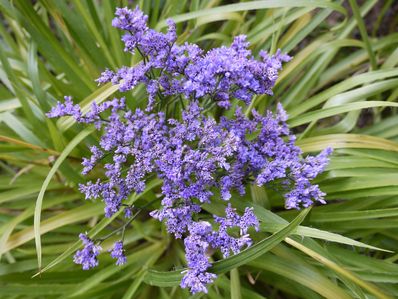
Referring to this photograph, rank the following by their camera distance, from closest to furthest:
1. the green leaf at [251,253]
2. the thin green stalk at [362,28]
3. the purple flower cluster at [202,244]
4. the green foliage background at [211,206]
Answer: the purple flower cluster at [202,244], the green leaf at [251,253], the green foliage background at [211,206], the thin green stalk at [362,28]

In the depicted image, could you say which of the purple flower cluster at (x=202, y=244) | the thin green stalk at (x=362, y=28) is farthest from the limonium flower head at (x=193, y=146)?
the thin green stalk at (x=362, y=28)

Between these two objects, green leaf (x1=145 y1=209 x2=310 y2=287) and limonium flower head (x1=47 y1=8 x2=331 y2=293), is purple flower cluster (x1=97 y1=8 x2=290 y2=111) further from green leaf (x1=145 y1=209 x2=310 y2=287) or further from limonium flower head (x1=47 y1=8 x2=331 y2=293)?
green leaf (x1=145 y1=209 x2=310 y2=287)

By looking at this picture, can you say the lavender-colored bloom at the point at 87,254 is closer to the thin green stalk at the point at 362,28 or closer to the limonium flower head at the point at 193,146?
the limonium flower head at the point at 193,146

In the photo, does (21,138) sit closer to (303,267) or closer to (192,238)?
(192,238)

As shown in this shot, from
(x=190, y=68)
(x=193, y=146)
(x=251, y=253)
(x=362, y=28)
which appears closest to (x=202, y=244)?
(x=251, y=253)

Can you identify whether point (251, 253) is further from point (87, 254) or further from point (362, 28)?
point (362, 28)

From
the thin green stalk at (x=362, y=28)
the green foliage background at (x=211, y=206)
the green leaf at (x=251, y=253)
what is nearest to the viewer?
the green leaf at (x=251, y=253)
